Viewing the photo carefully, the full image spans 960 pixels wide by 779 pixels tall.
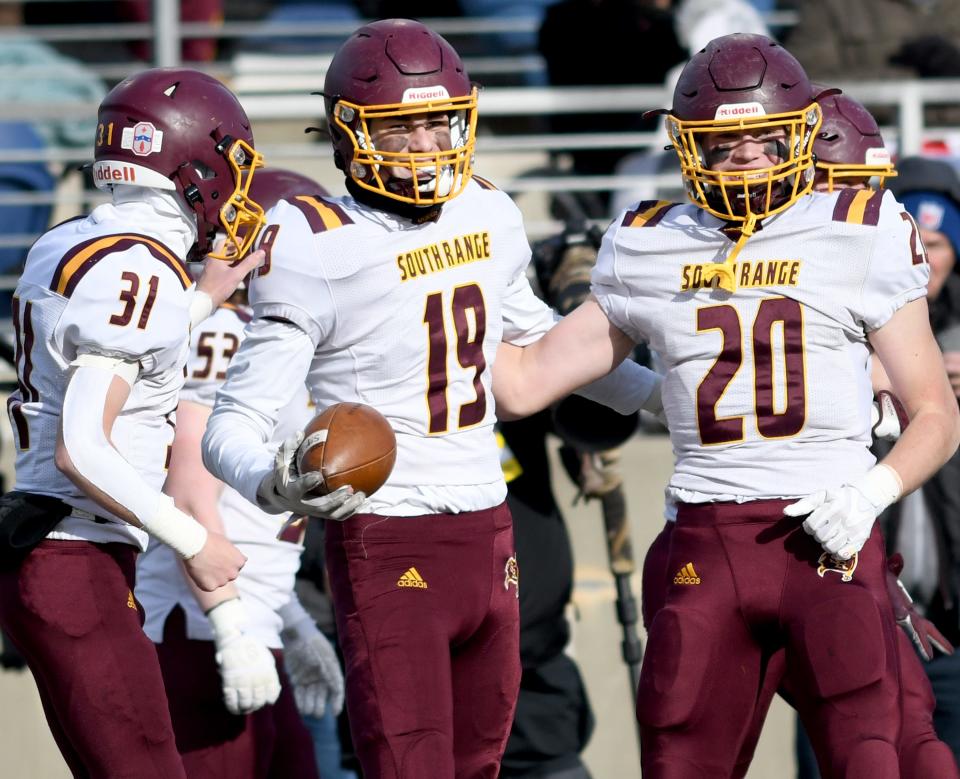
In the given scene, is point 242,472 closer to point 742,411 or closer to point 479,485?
point 479,485

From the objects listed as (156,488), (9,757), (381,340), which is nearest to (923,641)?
(381,340)

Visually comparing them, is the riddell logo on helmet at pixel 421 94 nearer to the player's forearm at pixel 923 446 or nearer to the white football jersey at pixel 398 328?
the white football jersey at pixel 398 328

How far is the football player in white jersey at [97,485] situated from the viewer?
3.36m

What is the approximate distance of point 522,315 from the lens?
12.3 feet

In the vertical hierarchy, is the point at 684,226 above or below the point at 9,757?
above

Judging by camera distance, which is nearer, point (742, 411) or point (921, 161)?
point (742, 411)

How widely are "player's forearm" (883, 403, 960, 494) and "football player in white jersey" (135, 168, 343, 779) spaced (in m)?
1.39

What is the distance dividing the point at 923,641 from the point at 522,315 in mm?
1095

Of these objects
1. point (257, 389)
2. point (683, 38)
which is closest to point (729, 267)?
point (257, 389)

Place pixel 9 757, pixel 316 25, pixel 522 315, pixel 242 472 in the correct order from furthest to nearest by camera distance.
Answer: pixel 316 25
pixel 9 757
pixel 522 315
pixel 242 472

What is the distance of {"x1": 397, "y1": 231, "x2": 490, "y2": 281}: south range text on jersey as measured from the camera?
343 centimetres

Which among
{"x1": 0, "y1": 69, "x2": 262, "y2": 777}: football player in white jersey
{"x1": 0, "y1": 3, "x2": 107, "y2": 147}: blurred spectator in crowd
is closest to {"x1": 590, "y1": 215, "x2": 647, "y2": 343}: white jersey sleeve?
{"x1": 0, "y1": 69, "x2": 262, "y2": 777}: football player in white jersey

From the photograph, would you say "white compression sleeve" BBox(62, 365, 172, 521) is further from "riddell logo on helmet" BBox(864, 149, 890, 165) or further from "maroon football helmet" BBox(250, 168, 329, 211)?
"riddell logo on helmet" BBox(864, 149, 890, 165)

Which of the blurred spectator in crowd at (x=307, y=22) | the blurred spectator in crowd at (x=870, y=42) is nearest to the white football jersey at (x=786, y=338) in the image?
the blurred spectator in crowd at (x=870, y=42)
